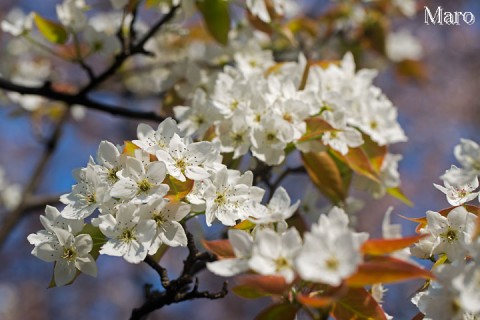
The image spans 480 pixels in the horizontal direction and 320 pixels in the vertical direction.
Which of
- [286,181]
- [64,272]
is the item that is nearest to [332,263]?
[64,272]

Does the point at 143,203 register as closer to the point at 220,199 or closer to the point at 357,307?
the point at 220,199

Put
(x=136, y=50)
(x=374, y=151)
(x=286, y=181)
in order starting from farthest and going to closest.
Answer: (x=286, y=181)
(x=136, y=50)
(x=374, y=151)

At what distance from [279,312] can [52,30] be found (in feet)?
4.40

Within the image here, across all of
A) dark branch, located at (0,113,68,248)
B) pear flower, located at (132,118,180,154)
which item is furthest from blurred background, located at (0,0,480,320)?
pear flower, located at (132,118,180,154)

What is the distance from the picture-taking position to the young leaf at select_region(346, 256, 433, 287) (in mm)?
982

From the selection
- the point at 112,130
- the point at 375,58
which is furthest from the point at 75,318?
the point at 375,58

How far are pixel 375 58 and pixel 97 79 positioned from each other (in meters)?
1.80

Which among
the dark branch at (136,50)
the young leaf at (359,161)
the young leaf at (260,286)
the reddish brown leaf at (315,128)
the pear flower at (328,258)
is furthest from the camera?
the dark branch at (136,50)

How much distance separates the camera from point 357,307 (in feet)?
3.83

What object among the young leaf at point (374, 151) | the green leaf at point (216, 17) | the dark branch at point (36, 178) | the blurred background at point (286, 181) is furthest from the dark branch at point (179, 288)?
the blurred background at point (286, 181)

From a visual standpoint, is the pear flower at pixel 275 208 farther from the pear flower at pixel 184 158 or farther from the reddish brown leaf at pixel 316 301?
the reddish brown leaf at pixel 316 301

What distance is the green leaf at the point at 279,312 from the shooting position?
43.2 inches

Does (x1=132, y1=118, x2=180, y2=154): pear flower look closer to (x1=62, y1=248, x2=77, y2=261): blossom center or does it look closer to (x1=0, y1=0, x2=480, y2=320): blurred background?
(x1=62, y1=248, x2=77, y2=261): blossom center

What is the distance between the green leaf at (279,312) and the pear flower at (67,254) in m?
0.39
